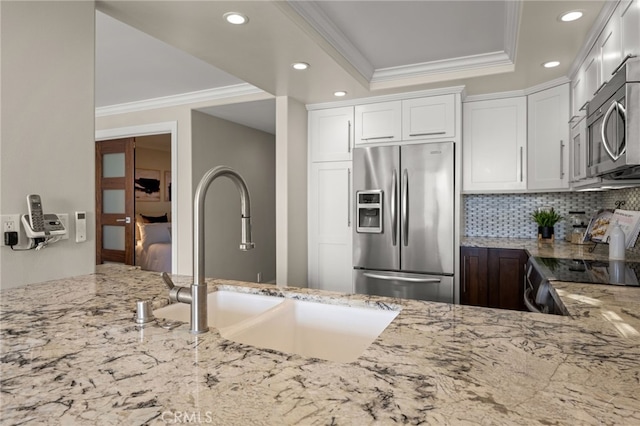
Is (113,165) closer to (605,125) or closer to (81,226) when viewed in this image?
(81,226)

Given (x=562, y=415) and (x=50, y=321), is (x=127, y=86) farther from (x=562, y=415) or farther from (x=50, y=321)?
(x=562, y=415)

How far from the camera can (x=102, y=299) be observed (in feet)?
4.21

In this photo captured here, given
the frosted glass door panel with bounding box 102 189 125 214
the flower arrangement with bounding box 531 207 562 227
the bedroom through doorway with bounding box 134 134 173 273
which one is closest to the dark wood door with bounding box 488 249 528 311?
the flower arrangement with bounding box 531 207 562 227

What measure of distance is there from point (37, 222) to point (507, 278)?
10.1 ft

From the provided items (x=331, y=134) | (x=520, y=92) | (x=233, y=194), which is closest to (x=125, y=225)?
(x=233, y=194)

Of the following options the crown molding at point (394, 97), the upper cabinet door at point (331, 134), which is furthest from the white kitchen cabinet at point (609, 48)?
the upper cabinet door at point (331, 134)

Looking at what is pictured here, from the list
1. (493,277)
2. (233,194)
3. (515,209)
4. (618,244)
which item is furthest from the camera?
(233,194)

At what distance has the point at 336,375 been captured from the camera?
701 millimetres

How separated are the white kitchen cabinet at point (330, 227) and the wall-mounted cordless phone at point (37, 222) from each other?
2.56 meters

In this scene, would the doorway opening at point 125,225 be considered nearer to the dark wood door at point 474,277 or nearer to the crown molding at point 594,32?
the dark wood door at point 474,277

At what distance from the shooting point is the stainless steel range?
5.19 ft

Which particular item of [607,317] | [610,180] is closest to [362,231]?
[610,180]

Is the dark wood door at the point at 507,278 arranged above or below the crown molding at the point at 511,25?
below

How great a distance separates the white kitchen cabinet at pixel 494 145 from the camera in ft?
11.3
